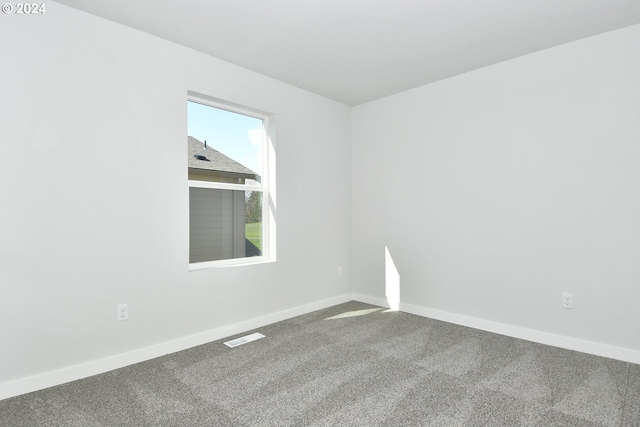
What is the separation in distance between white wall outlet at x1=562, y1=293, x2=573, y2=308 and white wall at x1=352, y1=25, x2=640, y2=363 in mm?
37

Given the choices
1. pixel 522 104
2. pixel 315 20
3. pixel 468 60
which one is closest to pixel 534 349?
pixel 522 104

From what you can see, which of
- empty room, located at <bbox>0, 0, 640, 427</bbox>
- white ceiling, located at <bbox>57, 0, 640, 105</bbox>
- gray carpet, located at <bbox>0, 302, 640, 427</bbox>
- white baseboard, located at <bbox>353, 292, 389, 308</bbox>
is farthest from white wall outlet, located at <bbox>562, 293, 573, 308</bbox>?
white ceiling, located at <bbox>57, 0, 640, 105</bbox>

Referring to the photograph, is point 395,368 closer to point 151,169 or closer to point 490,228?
point 490,228

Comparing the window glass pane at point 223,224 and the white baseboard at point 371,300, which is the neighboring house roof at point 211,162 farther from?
the white baseboard at point 371,300

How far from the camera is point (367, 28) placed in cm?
268

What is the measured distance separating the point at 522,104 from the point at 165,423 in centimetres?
358

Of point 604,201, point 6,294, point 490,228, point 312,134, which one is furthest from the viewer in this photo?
point 312,134

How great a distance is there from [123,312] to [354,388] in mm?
1749

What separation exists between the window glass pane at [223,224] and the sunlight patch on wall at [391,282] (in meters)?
1.51

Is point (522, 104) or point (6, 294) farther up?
point (522, 104)

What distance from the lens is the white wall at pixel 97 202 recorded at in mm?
2219

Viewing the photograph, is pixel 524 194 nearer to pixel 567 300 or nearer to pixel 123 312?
pixel 567 300

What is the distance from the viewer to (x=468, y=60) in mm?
3244

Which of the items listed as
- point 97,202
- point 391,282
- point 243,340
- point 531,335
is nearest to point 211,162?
point 97,202
